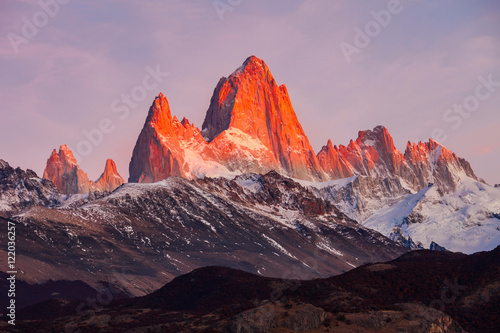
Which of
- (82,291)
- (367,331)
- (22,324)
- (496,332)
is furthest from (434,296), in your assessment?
(82,291)

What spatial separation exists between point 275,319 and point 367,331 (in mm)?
8718

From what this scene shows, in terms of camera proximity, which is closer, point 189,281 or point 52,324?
point 52,324

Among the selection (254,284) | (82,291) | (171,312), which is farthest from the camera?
(82,291)

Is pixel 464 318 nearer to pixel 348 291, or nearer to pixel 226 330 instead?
pixel 348 291

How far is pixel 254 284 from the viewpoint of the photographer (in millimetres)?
97125

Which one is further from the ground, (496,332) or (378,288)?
(378,288)

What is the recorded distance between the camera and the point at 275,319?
6259cm

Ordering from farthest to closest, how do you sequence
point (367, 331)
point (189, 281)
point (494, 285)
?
point (189, 281) < point (494, 285) < point (367, 331)

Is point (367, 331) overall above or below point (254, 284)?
below

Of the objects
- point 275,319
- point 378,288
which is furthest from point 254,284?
point 275,319

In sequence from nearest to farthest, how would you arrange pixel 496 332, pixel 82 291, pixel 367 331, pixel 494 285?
1. pixel 367 331
2. pixel 496 332
3. pixel 494 285
4. pixel 82 291

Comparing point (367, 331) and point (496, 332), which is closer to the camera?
point (367, 331)

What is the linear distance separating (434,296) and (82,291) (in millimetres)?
140770

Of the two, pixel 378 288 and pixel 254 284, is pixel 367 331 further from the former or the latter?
pixel 254 284
